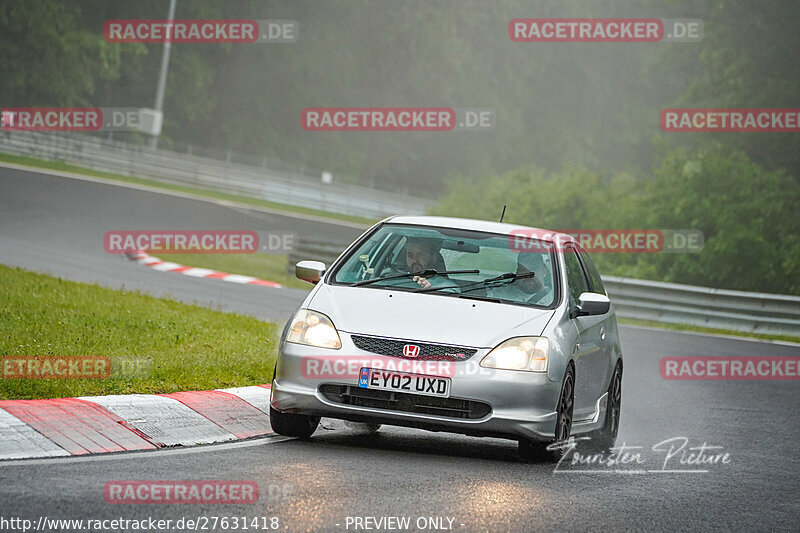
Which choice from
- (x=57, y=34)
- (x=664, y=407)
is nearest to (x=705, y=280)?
(x=664, y=407)

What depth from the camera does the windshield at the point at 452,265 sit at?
8.45 meters

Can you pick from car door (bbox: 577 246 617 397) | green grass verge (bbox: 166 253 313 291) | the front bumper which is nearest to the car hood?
the front bumper

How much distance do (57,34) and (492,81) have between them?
31.8 m

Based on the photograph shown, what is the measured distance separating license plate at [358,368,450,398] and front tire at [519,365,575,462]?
0.74m

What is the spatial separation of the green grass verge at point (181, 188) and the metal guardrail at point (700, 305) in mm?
15134

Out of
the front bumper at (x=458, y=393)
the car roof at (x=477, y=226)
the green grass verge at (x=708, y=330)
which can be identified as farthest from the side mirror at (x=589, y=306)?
the green grass verge at (x=708, y=330)

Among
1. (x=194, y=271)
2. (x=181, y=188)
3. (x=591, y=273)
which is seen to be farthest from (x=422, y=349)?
(x=181, y=188)

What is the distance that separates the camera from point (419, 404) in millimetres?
7602

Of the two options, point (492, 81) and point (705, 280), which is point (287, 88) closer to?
point (492, 81)

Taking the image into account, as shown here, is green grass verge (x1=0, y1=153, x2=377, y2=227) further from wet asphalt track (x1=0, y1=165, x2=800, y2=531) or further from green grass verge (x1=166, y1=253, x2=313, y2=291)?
wet asphalt track (x1=0, y1=165, x2=800, y2=531)

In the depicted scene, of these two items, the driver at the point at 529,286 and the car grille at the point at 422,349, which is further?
the driver at the point at 529,286

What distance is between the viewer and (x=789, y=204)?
117ft

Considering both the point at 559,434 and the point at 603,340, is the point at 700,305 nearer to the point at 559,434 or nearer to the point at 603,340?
the point at 603,340

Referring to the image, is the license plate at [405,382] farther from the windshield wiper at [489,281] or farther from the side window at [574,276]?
the side window at [574,276]
